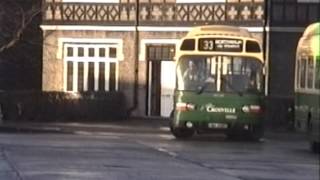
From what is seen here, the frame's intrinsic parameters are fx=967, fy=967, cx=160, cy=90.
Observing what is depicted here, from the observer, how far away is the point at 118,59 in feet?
128

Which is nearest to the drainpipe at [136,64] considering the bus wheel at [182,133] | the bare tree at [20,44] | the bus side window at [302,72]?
the bare tree at [20,44]

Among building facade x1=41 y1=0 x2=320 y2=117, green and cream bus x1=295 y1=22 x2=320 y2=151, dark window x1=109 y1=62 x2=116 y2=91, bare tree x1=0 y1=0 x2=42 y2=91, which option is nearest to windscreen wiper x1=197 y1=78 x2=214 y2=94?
green and cream bus x1=295 y1=22 x2=320 y2=151

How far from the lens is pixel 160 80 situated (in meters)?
38.9

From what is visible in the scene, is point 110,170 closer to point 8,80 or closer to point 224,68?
point 224,68

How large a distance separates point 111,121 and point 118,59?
399 centimetres

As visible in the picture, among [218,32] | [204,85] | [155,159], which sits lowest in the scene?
[155,159]

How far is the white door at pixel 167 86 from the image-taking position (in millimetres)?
38688

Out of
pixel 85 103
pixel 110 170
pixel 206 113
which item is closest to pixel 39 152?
pixel 110 170

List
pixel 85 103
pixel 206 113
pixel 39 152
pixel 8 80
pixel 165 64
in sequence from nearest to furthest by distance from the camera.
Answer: pixel 39 152 → pixel 206 113 → pixel 85 103 → pixel 165 64 → pixel 8 80

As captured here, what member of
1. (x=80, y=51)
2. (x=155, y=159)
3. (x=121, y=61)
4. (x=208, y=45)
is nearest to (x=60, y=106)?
(x=121, y=61)

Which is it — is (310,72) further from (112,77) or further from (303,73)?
(112,77)

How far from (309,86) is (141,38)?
1608cm

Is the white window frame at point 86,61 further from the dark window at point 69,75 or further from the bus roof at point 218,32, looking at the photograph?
the bus roof at point 218,32

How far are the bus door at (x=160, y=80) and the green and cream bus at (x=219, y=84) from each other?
12.2 metres
